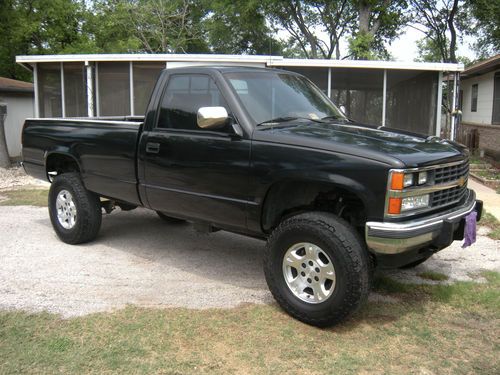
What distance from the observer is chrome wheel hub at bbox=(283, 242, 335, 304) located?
12.8 ft

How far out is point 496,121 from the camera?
57.2 ft

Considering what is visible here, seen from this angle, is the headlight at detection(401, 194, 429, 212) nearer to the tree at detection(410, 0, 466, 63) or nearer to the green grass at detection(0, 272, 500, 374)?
the green grass at detection(0, 272, 500, 374)

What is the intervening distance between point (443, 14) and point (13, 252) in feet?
85.4

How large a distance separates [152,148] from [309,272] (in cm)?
200

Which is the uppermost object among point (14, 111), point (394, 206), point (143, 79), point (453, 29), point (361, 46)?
point (453, 29)

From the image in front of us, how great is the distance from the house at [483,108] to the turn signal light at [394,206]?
13.3 m

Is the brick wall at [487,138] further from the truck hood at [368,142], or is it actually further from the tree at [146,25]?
the tree at [146,25]

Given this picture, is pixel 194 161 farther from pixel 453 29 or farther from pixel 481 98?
pixel 453 29

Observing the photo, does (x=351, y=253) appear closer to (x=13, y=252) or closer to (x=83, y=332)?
(x=83, y=332)

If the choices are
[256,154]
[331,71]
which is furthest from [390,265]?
[331,71]

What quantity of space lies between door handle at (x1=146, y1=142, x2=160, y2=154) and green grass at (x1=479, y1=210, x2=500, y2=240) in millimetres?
4552

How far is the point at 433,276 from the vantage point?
5164mm

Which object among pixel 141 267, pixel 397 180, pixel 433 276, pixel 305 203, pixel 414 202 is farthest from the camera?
pixel 141 267

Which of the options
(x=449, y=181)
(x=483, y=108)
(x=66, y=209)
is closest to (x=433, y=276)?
(x=449, y=181)
